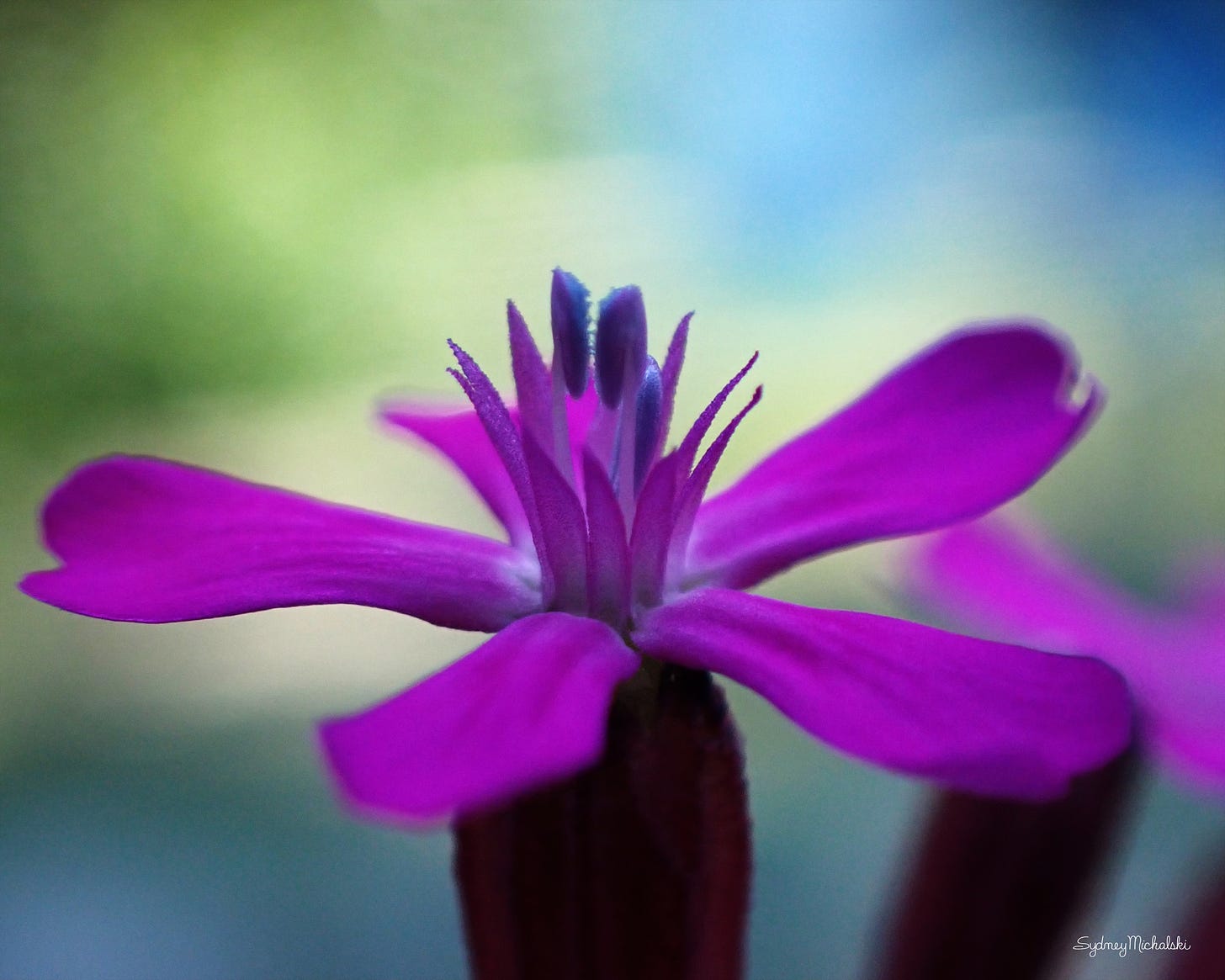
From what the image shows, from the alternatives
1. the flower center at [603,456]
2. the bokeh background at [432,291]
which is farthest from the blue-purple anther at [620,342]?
the bokeh background at [432,291]

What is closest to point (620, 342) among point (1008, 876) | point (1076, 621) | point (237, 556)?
point (237, 556)

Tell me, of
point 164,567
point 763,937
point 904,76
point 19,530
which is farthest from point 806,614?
point 904,76

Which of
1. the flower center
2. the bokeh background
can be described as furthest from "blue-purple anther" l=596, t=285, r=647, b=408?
the bokeh background

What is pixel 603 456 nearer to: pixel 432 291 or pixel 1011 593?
pixel 1011 593

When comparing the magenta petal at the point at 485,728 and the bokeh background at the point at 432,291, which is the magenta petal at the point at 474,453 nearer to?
the magenta petal at the point at 485,728

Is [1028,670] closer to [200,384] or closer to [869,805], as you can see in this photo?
[869,805]

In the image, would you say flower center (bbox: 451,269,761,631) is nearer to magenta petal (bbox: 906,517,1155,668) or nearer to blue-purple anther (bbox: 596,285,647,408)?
blue-purple anther (bbox: 596,285,647,408)

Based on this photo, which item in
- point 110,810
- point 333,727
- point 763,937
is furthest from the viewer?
point 110,810

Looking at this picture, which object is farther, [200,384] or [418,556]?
[200,384]
